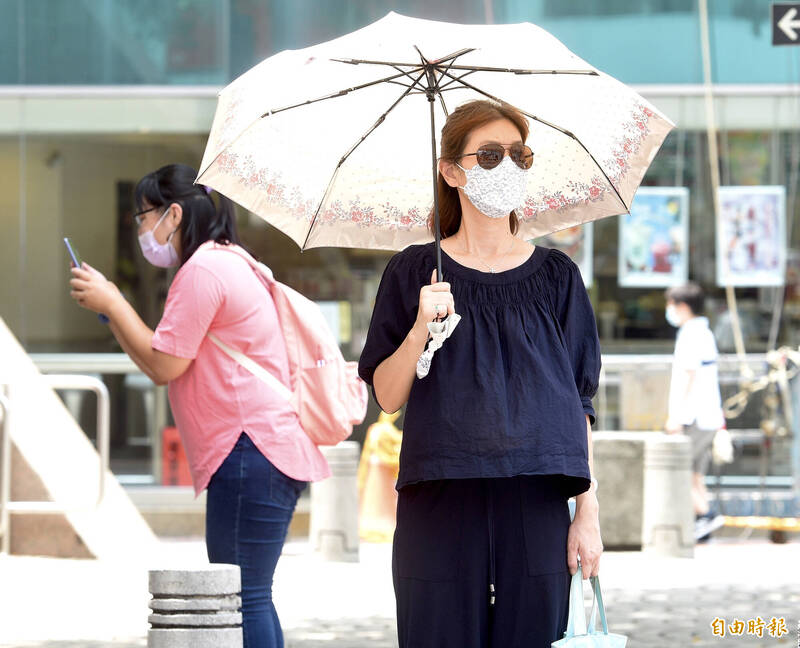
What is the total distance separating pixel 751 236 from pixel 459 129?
10214 mm

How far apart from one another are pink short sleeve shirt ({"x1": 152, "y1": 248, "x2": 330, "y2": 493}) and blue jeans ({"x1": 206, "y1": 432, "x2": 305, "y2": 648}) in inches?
1.4

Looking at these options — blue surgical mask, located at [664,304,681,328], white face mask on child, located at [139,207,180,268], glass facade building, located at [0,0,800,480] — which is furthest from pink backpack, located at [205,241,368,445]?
glass facade building, located at [0,0,800,480]

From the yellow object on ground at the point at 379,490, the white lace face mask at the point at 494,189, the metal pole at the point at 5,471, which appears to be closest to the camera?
the white lace face mask at the point at 494,189

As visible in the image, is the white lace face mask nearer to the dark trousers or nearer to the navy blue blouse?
the navy blue blouse

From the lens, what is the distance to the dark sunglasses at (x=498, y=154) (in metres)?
3.62

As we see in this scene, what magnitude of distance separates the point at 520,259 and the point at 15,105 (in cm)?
1041

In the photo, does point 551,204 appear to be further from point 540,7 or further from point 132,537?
point 540,7

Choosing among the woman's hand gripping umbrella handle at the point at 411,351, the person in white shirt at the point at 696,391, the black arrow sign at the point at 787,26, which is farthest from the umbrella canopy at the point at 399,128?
the person in white shirt at the point at 696,391

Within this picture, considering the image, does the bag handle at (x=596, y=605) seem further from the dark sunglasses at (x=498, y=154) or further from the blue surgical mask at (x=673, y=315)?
the blue surgical mask at (x=673, y=315)

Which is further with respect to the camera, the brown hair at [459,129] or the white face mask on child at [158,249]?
the white face mask on child at [158,249]

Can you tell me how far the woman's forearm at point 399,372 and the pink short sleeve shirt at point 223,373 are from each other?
1.20m

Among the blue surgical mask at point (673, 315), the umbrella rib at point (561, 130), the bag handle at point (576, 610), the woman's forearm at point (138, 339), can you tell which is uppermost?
the umbrella rib at point (561, 130)

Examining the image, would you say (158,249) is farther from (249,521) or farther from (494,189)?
(494,189)

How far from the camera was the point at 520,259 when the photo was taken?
3596mm
